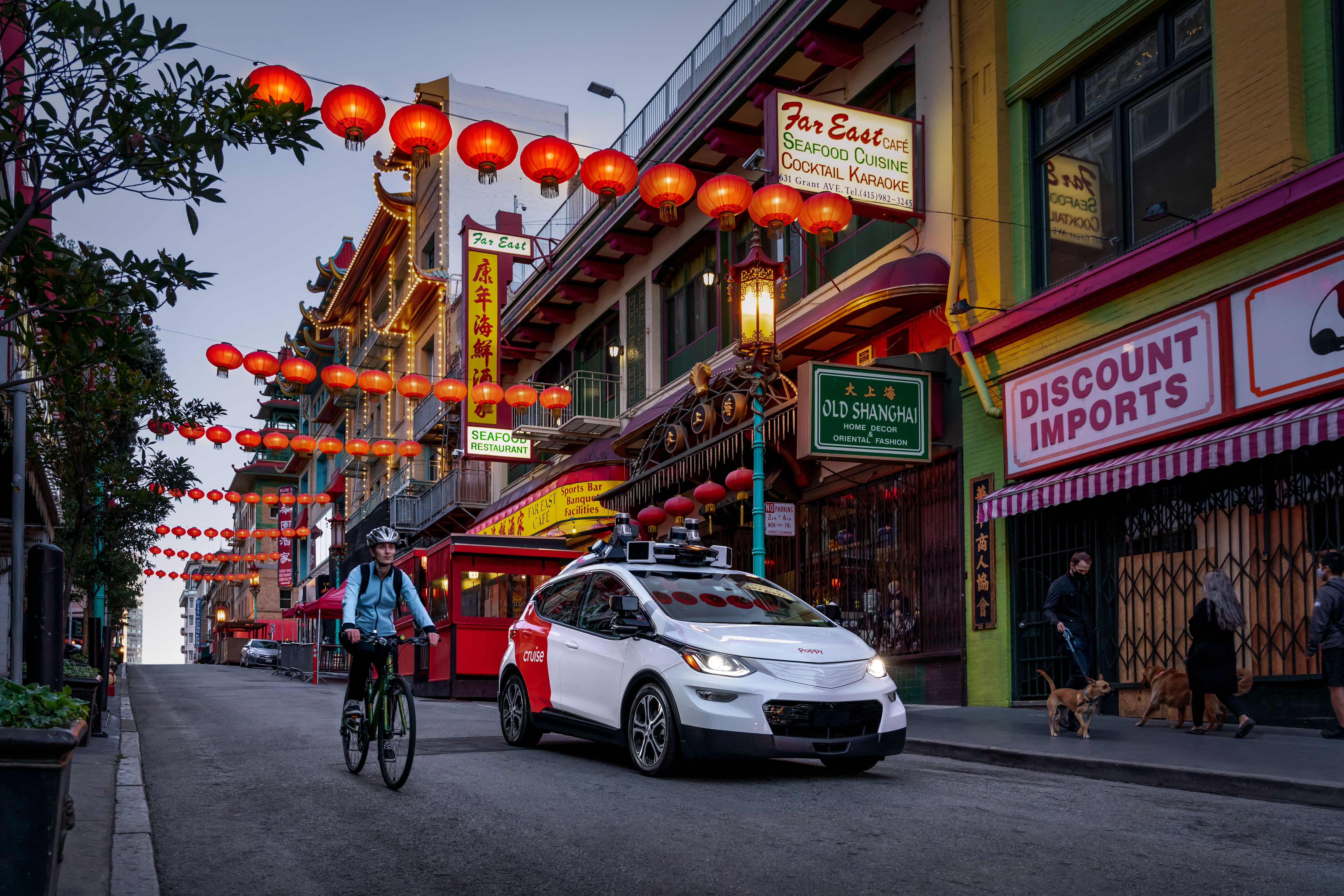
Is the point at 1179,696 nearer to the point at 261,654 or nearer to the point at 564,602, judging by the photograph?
the point at 564,602

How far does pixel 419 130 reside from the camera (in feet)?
46.2

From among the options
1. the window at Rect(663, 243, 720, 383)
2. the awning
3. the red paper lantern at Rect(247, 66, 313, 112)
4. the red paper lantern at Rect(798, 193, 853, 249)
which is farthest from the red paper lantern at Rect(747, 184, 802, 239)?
the window at Rect(663, 243, 720, 383)

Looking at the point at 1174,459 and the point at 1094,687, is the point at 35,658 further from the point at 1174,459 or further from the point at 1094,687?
the point at 1174,459

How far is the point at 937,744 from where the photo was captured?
10867mm

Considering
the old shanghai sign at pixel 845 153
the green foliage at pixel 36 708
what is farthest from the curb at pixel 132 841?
the old shanghai sign at pixel 845 153

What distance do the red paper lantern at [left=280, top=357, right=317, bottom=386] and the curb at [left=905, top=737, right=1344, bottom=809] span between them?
15.9 m

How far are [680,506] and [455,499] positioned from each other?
19.8 m

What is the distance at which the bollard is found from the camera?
9.55m

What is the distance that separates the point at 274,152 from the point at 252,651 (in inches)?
2291

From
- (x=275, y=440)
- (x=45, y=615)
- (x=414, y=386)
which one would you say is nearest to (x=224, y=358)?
(x=414, y=386)

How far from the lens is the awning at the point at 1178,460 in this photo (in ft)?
35.2

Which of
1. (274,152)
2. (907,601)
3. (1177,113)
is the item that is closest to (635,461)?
(907,601)

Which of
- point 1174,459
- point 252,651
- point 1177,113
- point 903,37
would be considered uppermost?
point 903,37

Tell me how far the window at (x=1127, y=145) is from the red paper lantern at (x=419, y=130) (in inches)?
269
